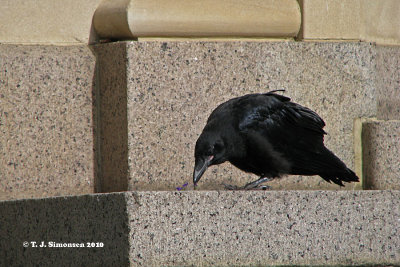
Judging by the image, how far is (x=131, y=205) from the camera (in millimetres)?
3875

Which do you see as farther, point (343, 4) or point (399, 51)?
point (399, 51)

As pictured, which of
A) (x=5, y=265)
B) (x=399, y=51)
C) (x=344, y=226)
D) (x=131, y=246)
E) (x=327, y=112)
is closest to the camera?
(x=131, y=246)

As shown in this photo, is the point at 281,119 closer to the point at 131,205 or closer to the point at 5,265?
the point at 131,205

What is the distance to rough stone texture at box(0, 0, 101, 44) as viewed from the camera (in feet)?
17.6

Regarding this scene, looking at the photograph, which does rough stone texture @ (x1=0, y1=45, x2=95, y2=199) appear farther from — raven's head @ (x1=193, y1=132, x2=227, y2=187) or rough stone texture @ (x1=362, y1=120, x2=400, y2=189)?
rough stone texture @ (x1=362, y1=120, x2=400, y2=189)

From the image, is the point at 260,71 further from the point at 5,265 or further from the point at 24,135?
the point at 5,265

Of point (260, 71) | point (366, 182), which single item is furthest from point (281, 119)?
point (366, 182)

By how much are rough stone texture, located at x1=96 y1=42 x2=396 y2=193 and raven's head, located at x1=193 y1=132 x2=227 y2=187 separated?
0.66 meters

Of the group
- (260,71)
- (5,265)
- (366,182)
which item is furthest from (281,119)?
(5,265)

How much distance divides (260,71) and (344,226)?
1528 mm

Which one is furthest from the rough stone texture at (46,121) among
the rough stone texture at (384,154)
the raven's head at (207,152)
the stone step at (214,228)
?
the rough stone texture at (384,154)

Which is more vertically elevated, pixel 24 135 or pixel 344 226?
pixel 24 135

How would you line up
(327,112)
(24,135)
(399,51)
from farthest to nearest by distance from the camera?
(399,51), (327,112), (24,135)

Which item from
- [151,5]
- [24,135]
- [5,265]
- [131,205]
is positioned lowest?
[5,265]
